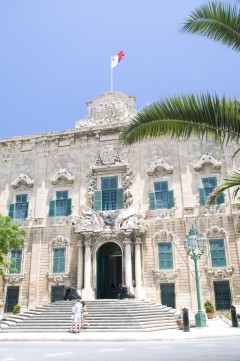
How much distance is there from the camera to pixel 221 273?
62.0 ft

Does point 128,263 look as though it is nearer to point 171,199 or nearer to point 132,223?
point 132,223

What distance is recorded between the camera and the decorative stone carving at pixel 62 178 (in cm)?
2347

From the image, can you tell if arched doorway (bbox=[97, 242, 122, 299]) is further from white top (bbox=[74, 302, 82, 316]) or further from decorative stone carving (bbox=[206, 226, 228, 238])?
decorative stone carving (bbox=[206, 226, 228, 238])

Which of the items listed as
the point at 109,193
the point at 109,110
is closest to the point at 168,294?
the point at 109,193

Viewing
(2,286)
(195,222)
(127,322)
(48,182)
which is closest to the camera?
(127,322)

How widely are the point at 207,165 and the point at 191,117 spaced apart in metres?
15.2

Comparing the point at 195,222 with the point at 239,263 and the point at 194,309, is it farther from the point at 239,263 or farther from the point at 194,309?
the point at 194,309

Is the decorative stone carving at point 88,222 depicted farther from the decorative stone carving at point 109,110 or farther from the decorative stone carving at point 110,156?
the decorative stone carving at point 109,110

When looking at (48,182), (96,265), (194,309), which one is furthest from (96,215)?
(194,309)

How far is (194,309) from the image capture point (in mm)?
18719

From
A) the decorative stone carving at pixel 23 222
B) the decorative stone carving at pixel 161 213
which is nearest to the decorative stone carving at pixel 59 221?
the decorative stone carving at pixel 23 222

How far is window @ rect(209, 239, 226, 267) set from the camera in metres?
19.2

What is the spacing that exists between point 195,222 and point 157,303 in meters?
5.21

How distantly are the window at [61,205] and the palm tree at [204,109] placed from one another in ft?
52.1
